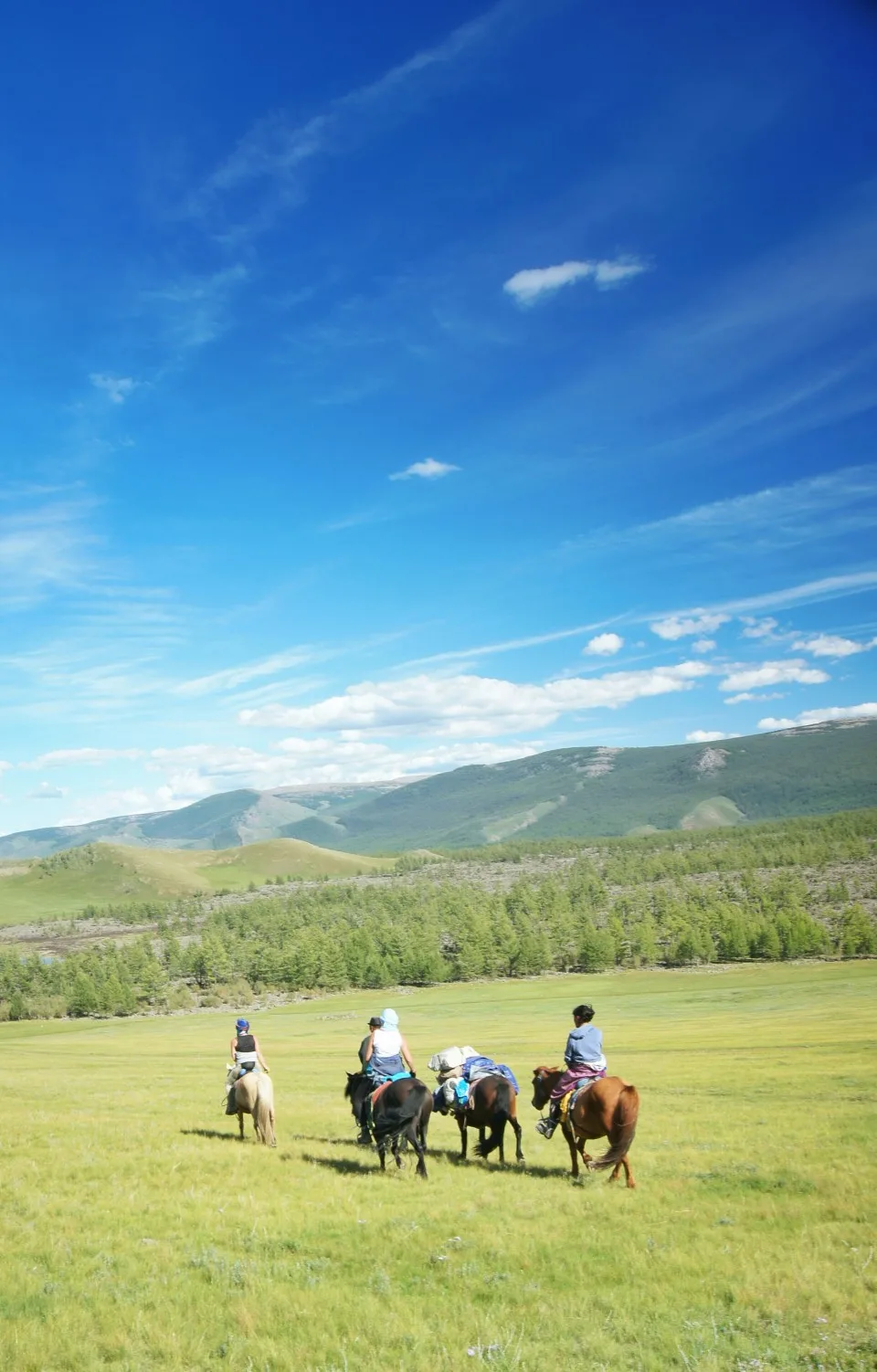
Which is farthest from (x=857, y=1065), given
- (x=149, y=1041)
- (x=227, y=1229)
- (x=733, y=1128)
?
(x=149, y=1041)

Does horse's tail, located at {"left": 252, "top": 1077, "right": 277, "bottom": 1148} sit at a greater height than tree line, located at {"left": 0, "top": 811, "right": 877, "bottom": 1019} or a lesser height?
greater

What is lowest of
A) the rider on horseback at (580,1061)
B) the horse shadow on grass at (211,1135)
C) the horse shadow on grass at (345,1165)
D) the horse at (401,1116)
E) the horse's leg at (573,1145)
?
the horse shadow on grass at (211,1135)

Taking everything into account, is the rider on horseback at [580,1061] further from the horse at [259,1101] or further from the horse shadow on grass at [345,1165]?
the horse at [259,1101]

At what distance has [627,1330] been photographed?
31.1 ft

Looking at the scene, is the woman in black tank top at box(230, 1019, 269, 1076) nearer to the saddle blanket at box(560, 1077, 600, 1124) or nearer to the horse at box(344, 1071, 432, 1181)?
the horse at box(344, 1071, 432, 1181)

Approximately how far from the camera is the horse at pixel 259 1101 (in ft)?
68.8

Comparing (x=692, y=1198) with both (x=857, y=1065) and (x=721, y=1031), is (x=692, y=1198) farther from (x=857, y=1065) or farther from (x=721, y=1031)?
(x=721, y=1031)

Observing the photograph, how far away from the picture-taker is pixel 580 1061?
693 inches

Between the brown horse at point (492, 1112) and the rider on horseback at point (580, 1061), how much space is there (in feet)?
4.35

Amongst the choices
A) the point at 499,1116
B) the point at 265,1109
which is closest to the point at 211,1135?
the point at 265,1109

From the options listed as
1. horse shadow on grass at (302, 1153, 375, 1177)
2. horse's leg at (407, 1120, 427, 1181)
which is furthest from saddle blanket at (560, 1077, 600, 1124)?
horse shadow on grass at (302, 1153, 375, 1177)

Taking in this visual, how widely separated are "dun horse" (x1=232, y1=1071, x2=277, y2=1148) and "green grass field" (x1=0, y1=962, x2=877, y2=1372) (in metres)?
0.73

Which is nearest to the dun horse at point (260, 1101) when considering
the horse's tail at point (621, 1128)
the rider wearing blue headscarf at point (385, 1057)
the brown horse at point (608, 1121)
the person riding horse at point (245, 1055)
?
the person riding horse at point (245, 1055)

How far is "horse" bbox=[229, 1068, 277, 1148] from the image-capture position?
2098 cm
